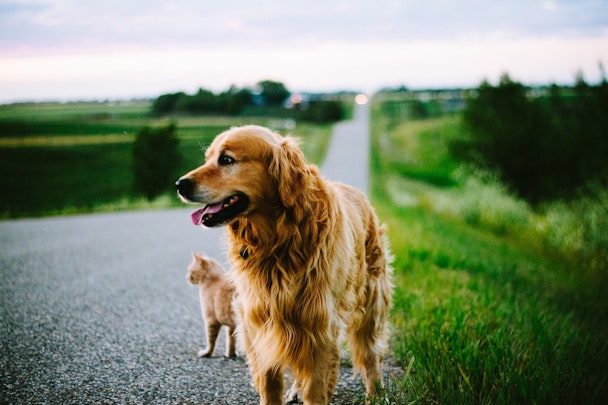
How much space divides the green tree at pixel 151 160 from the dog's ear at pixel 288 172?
18788mm

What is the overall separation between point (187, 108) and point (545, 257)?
94.3 ft

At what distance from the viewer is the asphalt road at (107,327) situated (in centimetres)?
370

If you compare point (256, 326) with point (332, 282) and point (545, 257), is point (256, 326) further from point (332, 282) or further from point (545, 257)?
point (545, 257)

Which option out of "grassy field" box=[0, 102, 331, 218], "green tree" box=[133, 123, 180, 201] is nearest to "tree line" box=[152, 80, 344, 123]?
"grassy field" box=[0, 102, 331, 218]

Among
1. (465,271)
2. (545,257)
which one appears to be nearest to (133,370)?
(465,271)

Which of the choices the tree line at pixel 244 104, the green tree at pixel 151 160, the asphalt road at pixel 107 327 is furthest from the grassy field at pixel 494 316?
the tree line at pixel 244 104

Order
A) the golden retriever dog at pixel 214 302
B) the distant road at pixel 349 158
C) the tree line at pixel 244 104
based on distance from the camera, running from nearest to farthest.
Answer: the golden retriever dog at pixel 214 302
the distant road at pixel 349 158
the tree line at pixel 244 104

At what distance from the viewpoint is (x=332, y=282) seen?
312 centimetres

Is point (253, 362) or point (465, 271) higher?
point (253, 362)

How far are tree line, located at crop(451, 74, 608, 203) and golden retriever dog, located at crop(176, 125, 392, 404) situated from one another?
20.6 m

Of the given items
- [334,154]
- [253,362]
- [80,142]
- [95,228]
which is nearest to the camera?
[253,362]

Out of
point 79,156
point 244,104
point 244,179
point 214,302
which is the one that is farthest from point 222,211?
point 244,104

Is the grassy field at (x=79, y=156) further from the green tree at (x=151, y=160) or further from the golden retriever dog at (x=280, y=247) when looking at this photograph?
the golden retriever dog at (x=280, y=247)

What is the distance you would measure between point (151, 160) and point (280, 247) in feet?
62.7
